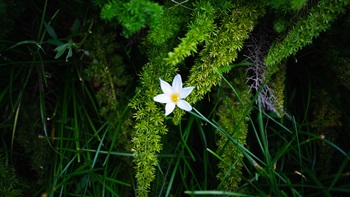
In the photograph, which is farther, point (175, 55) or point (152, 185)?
point (152, 185)

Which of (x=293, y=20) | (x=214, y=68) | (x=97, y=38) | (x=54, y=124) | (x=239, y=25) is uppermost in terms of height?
(x=293, y=20)

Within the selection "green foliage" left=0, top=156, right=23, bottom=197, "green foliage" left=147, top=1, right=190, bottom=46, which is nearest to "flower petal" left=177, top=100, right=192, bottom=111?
"green foliage" left=147, top=1, right=190, bottom=46

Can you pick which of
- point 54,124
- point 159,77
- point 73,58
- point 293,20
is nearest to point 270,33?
point 293,20

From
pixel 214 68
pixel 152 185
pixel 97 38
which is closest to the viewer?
pixel 214 68

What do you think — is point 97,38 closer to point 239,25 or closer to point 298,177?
point 239,25

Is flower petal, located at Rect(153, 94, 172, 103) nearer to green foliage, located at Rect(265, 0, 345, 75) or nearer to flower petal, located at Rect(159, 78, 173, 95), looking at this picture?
flower petal, located at Rect(159, 78, 173, 95)

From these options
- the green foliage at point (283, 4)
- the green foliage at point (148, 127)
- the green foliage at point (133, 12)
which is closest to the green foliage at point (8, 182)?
the green foliage at point (148, 127)

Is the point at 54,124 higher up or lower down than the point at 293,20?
lower down

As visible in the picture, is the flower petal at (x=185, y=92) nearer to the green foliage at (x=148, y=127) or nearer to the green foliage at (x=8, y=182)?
the green foliage at (x=148, y=127)
